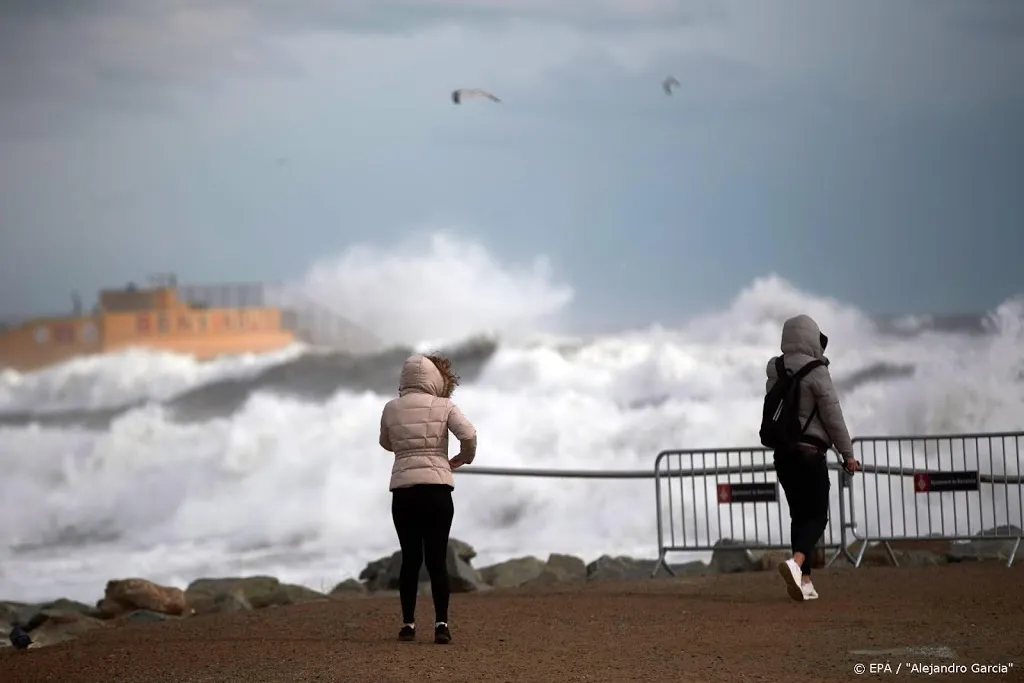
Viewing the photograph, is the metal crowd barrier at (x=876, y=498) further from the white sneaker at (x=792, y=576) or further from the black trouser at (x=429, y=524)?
the black trouser at (x=429, y=524)

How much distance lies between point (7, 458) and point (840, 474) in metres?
17.7

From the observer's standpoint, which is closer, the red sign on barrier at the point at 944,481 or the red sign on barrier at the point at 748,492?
the red sign on barrier at the point at 944,481

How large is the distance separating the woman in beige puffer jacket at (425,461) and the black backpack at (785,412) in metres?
2.15

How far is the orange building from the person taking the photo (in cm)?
2588

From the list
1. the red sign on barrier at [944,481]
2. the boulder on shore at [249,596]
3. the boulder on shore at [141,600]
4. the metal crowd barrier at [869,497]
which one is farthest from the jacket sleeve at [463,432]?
the boulder on shore at [141,600]

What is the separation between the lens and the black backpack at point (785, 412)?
9289 mm

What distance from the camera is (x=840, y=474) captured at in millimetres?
12383

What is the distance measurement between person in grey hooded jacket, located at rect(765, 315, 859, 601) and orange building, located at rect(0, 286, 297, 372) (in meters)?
17.1

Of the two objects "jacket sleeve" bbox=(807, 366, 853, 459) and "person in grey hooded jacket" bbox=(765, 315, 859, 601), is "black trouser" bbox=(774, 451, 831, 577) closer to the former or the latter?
"person in grey hooded jacket" bbox=(765, 315, 859, 601)

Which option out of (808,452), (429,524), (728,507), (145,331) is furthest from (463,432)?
(145,331)

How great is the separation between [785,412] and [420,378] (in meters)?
2.39

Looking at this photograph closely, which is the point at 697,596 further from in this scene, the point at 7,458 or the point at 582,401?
the point at 7,458

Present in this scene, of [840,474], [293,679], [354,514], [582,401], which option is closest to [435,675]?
[293,679]

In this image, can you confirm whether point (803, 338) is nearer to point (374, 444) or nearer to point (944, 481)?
point (944, 481)
